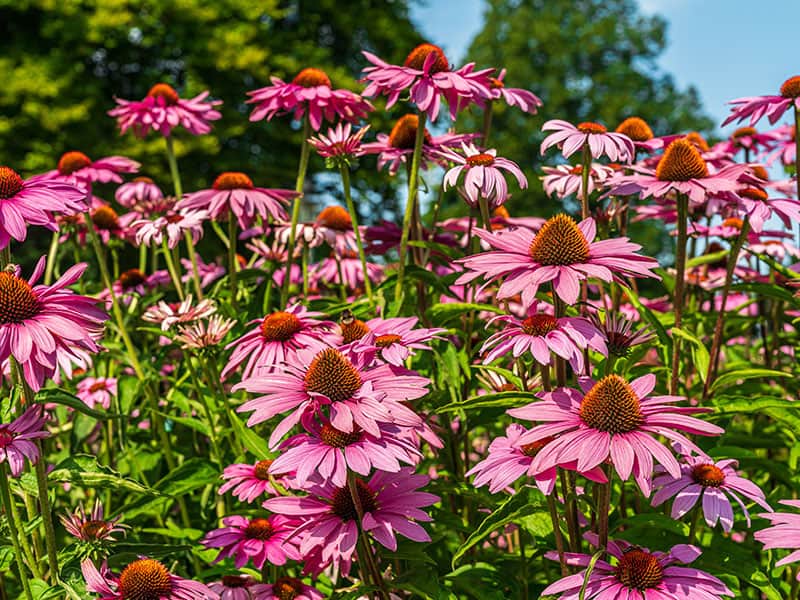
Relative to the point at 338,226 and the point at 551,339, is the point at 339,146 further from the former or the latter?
the point at 551,339

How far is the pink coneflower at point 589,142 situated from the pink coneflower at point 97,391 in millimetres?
1635

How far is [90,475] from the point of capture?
68.2 inches

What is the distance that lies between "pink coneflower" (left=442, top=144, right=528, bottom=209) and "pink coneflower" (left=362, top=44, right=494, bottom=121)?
0.52 feet

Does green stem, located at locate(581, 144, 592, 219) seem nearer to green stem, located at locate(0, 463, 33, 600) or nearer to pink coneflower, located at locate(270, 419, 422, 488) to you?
pink coneflower, located at locate(270, 419, 422, 488)

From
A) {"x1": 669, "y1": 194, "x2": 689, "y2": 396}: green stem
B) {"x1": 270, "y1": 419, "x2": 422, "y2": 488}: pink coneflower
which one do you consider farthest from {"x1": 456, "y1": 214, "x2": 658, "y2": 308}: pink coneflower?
{"x1": 669, "y1": 194, "x2": 689, "y2": 396}: green stem

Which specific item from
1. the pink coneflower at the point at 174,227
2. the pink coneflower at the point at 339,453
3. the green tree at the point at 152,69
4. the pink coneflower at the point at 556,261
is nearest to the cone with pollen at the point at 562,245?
the pink coneflower at the point at 556,261

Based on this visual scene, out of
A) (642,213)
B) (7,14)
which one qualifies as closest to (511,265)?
(642,213)

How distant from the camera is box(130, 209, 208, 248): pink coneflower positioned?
8.56ft

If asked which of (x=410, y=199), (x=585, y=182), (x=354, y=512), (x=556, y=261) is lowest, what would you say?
(x=354, y=512)

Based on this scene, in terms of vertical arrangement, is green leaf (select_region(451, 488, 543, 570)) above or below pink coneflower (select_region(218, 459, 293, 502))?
above

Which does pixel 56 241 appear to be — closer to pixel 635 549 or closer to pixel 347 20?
pixel 635 549

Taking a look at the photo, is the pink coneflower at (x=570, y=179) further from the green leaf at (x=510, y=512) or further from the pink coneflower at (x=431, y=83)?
the green leaf at (x=510, y=512)

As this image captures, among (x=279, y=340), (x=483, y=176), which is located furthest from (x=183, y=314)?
(x=483, y=176)

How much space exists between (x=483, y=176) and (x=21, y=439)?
1205mm
